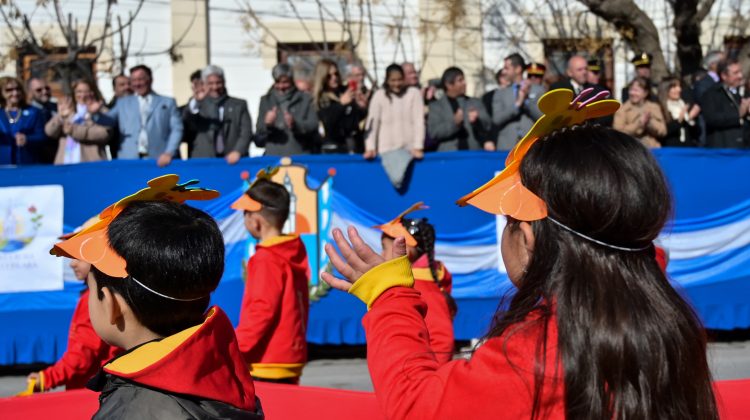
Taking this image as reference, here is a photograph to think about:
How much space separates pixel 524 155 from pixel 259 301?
3.29 meters

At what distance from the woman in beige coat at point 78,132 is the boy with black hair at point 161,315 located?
23.2 feet

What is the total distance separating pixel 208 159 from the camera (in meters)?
8.88

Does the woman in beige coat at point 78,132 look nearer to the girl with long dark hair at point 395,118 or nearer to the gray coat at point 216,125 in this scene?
the gray coat at point 216,125

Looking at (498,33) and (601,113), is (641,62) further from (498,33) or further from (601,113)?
(601,113)

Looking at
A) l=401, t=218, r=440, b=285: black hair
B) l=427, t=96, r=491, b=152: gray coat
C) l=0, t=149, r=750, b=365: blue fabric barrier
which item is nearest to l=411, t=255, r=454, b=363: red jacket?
l=401, t=218, r=440, b=285: black hair

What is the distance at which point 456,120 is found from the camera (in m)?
9.68

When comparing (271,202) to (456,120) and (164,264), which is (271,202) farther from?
(456,120)

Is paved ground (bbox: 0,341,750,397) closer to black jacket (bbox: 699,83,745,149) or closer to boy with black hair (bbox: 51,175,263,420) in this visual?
black jacket (bbox: 699,83,745,149)

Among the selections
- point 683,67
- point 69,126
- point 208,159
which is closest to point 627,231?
point 208,159

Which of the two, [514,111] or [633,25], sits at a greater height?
[633,25]

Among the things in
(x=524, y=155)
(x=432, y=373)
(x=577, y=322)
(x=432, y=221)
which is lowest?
(x=432, y=221)

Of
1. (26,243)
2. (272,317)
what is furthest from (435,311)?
(26,243)

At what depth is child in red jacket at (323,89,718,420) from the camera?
199 cm

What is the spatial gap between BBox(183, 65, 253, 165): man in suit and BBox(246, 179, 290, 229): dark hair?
12.6ft
